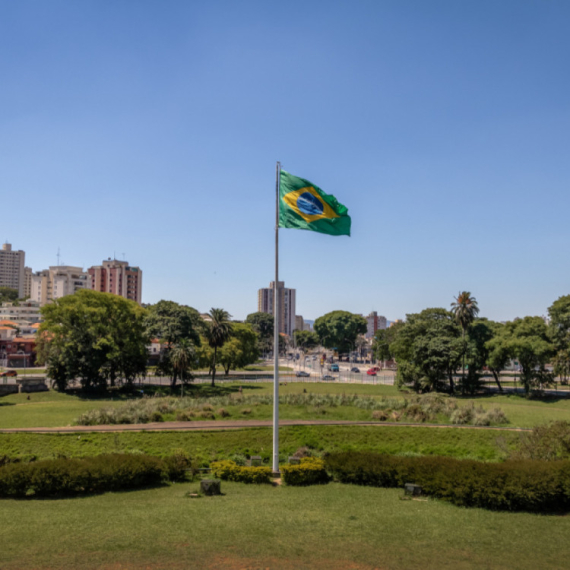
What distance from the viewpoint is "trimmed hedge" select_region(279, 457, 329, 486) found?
20.8 m

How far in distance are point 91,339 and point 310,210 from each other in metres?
46.8

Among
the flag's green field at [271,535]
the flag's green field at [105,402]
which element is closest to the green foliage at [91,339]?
the flag's green field at [105,402]

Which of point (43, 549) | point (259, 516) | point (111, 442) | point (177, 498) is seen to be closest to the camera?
point (43, 549)

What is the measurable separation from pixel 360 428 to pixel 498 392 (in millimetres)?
40521

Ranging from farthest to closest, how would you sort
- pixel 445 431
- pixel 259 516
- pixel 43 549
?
pixel 445 431 < pixel 259 516 < pixel 43 549

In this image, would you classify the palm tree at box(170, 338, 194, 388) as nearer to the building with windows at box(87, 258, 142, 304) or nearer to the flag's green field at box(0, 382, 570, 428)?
the flag's green field at box(0, 382, 570, 428)

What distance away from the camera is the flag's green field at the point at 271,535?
1155 cm

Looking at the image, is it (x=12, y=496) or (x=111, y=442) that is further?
(x=111, y=442)

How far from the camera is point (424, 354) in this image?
6350 cm

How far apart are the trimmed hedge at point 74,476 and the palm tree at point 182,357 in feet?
131

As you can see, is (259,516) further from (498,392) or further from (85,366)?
(498,392)

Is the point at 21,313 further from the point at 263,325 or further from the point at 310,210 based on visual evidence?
the point at 310,210

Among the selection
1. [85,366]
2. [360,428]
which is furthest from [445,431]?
[85,366]

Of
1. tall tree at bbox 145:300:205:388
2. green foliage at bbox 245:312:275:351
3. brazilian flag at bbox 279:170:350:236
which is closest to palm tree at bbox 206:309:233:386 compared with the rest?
tall tree at bbox 145:300:205:388
